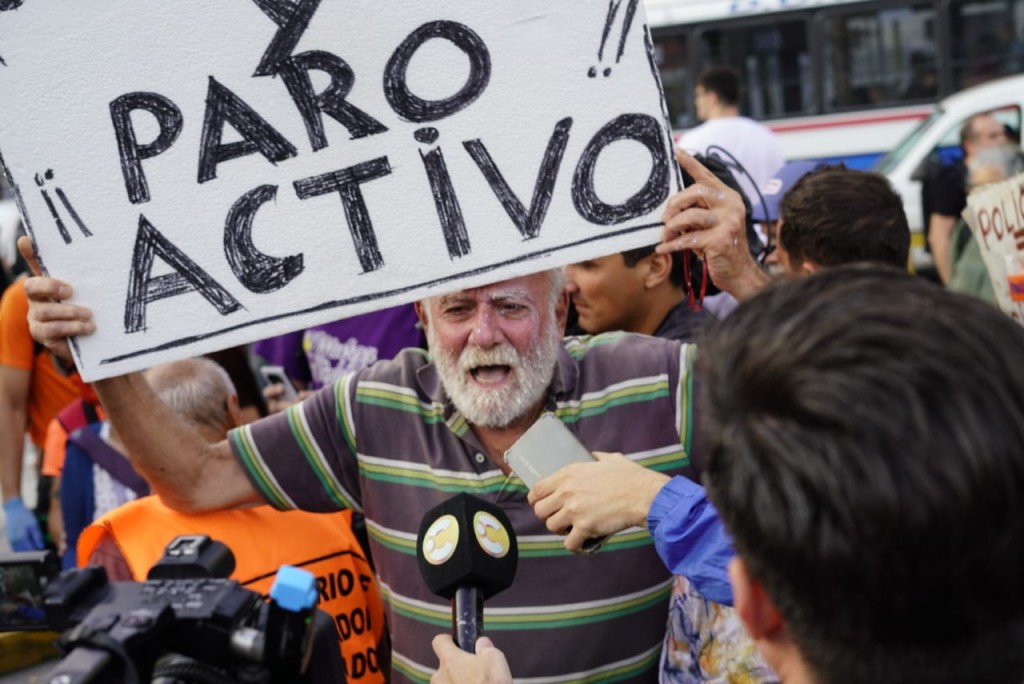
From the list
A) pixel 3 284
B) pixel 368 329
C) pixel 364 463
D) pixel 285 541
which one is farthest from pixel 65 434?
pixel 3 284

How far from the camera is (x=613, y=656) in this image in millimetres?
2406

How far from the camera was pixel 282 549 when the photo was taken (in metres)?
2.79

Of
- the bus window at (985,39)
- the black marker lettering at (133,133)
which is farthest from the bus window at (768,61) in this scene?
the black marker lettering at (133,133)

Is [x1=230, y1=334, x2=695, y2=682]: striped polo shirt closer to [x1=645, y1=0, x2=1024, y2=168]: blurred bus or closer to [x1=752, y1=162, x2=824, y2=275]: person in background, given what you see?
[x1=752, y1=162, x2=824, y2=275]: person in background

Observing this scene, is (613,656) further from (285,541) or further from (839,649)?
(839,649)

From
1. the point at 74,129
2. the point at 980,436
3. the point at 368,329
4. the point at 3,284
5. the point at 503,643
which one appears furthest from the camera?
the point at 3,284

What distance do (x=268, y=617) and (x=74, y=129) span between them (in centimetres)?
119

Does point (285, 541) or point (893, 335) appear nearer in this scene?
point (893, 335)

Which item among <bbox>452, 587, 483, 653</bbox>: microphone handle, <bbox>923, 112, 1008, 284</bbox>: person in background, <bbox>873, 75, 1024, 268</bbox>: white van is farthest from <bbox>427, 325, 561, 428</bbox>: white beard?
<bbox>873, 75, 1024, 268</bbox>: white van

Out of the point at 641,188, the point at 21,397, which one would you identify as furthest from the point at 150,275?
the point at 21,397

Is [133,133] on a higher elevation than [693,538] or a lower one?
higher

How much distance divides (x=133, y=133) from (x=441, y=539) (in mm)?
979

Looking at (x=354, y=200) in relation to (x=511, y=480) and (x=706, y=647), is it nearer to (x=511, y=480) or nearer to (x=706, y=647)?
(x=511, y=480)

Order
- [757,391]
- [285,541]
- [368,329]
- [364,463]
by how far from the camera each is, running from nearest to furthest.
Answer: [757,391] → [364,463] → [285,541] → [368,329]
